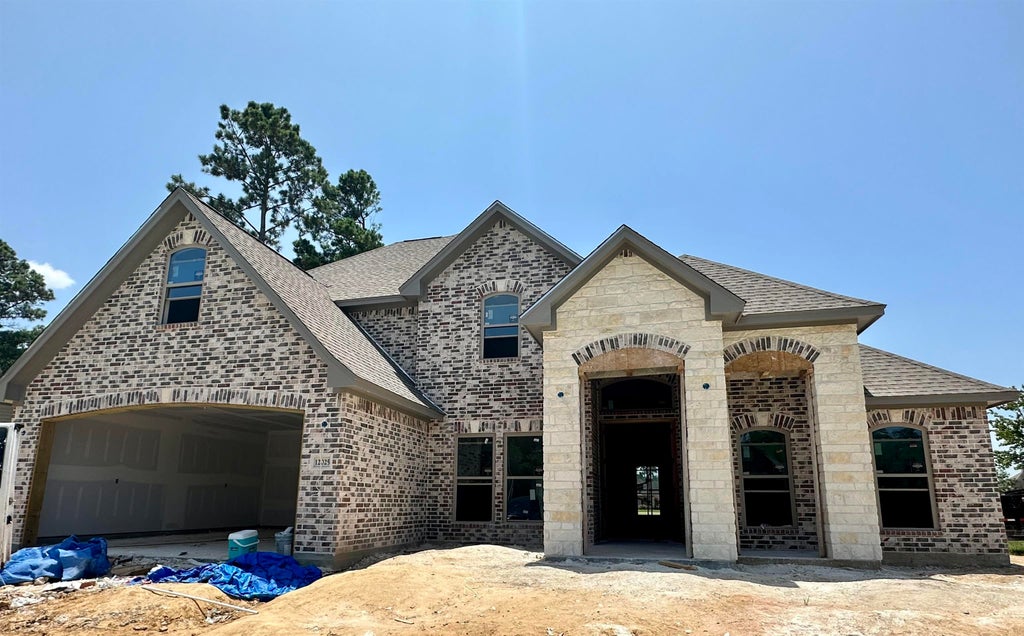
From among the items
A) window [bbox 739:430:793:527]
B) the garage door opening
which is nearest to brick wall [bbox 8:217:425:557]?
the garage door opening

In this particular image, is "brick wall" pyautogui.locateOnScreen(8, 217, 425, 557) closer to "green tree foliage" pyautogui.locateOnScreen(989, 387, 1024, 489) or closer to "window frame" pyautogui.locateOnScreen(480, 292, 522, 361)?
"window frame" pyautogui.locateOnScreen(480, 292, 522, 361)

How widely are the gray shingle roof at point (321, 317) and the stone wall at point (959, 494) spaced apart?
10.0 m

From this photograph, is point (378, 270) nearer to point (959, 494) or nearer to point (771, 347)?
point (771, 347)

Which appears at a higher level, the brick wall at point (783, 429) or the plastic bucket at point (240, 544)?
the brick wall at point (783, 429)

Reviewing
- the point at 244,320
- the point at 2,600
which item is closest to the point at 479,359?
the point at 244,320

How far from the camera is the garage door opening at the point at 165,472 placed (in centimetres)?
1495

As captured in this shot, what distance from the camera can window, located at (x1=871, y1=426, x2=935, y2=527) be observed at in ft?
42.2

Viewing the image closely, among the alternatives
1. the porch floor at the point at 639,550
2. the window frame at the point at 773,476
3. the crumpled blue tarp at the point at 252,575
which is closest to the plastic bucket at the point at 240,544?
the crumpled blue tarp at the point at 252,575

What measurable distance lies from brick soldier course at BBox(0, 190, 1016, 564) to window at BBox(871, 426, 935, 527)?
0.16m

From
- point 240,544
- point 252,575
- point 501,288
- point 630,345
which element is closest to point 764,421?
point 630,345

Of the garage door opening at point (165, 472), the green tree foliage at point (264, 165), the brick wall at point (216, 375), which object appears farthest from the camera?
the green tree foliage at point (264, 165)

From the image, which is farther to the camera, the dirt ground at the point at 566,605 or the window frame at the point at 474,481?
the window frame at the point at 474,481

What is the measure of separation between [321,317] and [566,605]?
888 cm

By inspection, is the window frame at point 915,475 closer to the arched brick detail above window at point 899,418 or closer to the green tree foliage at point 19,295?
the arched brick detail above window at point 899,418
